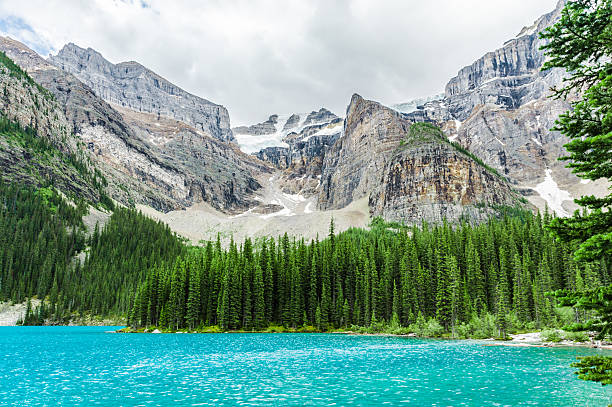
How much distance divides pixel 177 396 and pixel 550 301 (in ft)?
276

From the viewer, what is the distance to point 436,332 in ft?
269

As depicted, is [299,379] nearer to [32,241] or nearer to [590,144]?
[590,144]

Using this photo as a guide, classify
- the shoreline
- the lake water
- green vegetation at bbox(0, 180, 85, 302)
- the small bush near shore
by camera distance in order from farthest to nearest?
green vegetation at bbox(0, 180, 85, 302), the small bush near shore, the shoreline, the lake water

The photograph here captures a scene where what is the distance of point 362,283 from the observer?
351 feet

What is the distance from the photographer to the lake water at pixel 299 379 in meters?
25.6

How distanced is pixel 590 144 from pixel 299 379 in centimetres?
2815

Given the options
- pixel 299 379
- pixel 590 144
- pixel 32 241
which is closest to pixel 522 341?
pixel 299 379

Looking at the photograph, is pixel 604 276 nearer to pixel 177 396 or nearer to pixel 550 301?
pixel 550 301

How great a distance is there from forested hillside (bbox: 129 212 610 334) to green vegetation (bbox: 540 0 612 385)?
7794cm

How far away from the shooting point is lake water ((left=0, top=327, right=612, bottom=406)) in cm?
2556

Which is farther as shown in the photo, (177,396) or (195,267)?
(195,267)

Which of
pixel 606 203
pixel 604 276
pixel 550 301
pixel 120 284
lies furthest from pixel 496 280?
pixel 120 284

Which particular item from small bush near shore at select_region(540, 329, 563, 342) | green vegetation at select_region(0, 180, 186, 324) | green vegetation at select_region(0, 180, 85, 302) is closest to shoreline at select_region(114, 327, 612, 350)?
small bush near shore at select_region(540, 329, 563, 342)

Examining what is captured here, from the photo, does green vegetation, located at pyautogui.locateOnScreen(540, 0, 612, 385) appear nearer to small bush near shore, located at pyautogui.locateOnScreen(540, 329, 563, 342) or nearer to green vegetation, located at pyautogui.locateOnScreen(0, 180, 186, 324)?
small bush near shore, located at pyautogui.locateOnScreen(540, 329, 563, 342)
